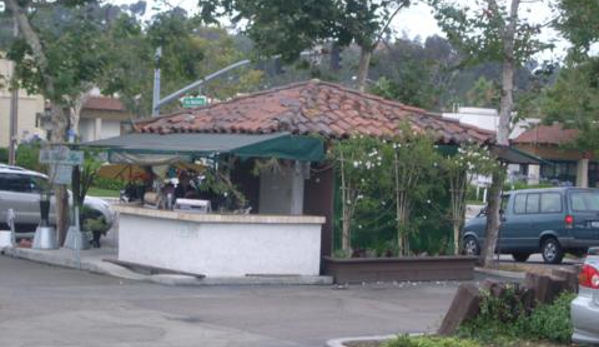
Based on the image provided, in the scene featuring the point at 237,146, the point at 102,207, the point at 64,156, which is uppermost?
the point at 237,146

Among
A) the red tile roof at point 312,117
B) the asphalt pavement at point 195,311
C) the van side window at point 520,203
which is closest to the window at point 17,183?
the red tile roof at point 312,117

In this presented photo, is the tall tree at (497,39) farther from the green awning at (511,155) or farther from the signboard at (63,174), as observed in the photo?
the signboard at (63,174)

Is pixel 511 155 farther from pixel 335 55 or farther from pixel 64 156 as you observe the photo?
pixel 64 156

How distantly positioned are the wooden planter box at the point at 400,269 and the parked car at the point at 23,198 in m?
9.58

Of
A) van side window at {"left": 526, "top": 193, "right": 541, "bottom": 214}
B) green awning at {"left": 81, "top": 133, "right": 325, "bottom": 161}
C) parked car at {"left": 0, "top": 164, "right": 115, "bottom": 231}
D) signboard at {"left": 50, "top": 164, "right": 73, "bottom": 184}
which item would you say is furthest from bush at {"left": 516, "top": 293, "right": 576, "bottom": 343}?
parked car at {"left": 0, "top": 164, "right": 115, "bottom": 231}

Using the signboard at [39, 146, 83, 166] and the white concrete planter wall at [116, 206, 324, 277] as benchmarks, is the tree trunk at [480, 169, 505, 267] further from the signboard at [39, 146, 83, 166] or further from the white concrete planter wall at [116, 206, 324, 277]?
the signboard at [39, 146, 83, 166]

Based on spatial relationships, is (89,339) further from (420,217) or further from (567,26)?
(567,26)

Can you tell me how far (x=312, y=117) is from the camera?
850 inches

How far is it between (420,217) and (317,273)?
99.0 inches

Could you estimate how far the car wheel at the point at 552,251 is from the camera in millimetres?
27594

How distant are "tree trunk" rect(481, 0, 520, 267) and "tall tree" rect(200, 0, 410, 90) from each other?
428cm

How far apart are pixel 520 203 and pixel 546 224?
1.11 metres

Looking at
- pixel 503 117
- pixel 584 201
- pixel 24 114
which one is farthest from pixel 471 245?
pixel 24 114

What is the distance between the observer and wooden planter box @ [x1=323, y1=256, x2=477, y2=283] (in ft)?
68.2
